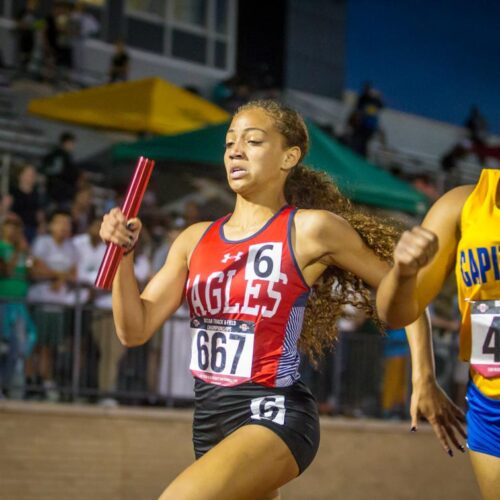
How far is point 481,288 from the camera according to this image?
4758 mm

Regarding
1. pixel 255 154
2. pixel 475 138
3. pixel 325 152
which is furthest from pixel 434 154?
pixel 255 154

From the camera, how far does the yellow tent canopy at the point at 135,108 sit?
1440 cm

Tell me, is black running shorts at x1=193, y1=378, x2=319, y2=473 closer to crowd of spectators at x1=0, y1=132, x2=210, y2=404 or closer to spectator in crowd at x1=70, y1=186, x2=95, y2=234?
crowd of spectators at x1=0, y1=132, x2=210, y2=404

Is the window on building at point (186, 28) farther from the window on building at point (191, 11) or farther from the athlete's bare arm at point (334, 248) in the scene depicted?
the athlete's bare arm at point (334, 248)

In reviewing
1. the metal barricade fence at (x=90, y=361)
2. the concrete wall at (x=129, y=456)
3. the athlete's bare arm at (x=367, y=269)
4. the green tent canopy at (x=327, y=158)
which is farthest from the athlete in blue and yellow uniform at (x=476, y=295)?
the green tent canopy at (x=327, y=158)

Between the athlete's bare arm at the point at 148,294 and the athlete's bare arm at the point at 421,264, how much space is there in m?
1.05

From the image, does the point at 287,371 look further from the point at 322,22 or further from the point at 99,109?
the point at 322,22

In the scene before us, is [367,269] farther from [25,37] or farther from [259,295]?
[25,37]

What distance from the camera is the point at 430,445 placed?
39.9ft

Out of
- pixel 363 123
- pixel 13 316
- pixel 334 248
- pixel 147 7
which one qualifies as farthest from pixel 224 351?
pixel 147 7

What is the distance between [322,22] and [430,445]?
713 inches

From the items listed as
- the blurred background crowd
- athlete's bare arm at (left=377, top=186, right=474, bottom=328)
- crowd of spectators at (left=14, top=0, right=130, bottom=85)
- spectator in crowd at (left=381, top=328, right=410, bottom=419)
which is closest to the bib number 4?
athlete's bare arm at (left=377, top=186, right=474, bottom=328)

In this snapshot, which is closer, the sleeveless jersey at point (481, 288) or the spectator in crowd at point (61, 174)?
the sleeveless jersey at point (481, 288)

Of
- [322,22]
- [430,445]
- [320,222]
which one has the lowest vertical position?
[430,445]
